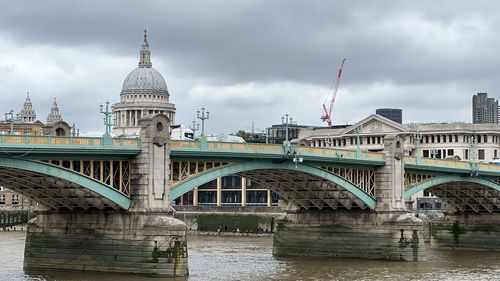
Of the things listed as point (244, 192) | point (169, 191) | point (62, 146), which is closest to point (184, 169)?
point (169, 191)

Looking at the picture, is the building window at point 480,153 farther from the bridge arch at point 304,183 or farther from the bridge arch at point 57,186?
the bridge arch at point 57,186

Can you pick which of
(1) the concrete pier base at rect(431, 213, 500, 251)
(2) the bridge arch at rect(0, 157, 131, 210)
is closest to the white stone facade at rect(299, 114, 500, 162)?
(1) the concrete pier base at rect(431, 213, 500, 251)

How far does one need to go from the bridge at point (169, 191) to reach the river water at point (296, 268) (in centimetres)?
168

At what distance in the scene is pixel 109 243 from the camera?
62.8m

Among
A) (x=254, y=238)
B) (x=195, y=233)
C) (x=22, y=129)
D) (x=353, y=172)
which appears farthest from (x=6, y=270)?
(x=22, y=129)

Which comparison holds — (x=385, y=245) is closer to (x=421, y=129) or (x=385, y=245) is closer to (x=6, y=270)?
(x=6, y=270)

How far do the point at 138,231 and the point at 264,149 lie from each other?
13.1m

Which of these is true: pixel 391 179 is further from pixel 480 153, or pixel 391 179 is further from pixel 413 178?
pixel 480 153

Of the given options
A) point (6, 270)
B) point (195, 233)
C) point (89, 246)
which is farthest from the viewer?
point (195, 233)

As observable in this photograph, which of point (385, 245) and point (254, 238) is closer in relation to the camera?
point (385, 245)

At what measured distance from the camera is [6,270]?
232ft

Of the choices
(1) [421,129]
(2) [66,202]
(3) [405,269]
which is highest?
(1) [421,129]

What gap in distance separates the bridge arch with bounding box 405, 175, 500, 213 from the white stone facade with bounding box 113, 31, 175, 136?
273ft

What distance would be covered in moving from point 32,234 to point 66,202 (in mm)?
4717
